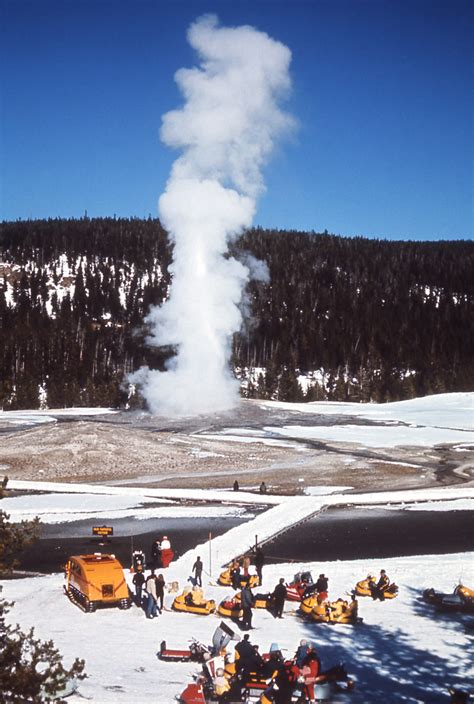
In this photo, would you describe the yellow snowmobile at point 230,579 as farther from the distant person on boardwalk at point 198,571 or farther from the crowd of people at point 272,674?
the crowd of people at point 272,674

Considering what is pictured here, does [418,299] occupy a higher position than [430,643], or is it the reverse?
[418,299]

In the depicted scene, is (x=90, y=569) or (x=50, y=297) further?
(x=50, y=297)

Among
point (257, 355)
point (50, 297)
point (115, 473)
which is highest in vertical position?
point (50, 297)

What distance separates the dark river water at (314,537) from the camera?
25.3 m

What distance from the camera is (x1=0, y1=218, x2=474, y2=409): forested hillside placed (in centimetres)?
11288

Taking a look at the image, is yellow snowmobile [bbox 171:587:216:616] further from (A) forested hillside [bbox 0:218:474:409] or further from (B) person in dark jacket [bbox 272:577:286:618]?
(A) forested hillside [bbox 0:218:474:409]

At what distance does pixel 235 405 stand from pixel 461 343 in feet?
228

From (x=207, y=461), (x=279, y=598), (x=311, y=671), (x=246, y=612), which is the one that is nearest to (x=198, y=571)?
(x=279, y=598)

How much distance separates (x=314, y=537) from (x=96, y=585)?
11.6m

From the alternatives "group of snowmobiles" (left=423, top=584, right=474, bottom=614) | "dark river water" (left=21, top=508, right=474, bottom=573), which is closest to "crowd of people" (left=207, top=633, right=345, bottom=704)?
"group of snowmobiles" (left=423, top=584, right=474, bottom=614)

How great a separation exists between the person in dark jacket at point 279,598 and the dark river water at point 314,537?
5.81 meters

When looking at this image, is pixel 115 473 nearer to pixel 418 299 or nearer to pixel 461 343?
pixel 461 343

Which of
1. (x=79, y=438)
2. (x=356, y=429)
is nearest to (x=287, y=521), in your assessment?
(x=79, y=438)

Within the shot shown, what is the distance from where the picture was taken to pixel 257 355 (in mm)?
141125
